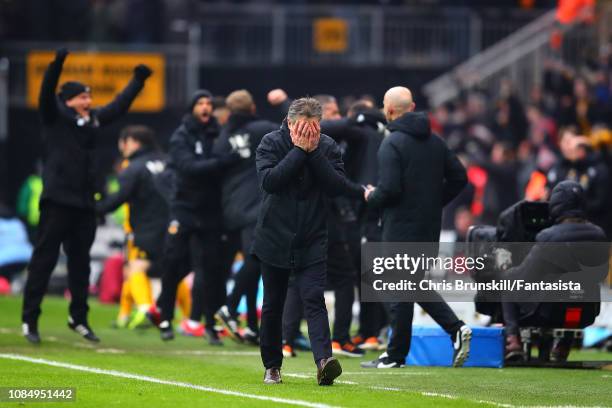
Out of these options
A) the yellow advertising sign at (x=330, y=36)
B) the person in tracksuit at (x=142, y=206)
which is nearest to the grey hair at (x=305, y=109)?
the person in tracksuit at (x=142, y=206)

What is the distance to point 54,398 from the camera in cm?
1023

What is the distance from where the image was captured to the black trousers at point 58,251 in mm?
15023

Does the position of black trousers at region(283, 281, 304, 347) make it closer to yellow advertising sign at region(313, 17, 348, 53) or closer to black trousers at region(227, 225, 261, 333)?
black trousers at region(227, 225, 261, 333)

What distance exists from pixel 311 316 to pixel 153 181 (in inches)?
267

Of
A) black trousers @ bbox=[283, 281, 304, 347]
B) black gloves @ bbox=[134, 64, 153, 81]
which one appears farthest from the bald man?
black gloves @ bbox=[134, 64, 153, 81]

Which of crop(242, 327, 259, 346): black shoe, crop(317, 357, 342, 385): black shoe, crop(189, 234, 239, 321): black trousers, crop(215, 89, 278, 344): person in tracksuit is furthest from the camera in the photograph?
crop(189, 234, 239, 321): black trousers

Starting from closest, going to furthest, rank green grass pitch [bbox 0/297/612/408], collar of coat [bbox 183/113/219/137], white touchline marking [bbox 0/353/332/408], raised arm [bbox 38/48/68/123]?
white touchline marking [bbox 0/353/332/408], green grass pitch [bbox 0/297/612/408], raised arm [bbox 38/48/68/123], collar of coat [bbox 183/113/219/137]

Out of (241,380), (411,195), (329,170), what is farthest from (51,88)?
(329,170)

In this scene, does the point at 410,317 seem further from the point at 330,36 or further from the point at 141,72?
the point at 330,36

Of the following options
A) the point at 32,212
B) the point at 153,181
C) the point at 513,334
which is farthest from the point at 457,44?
the point at 513,334

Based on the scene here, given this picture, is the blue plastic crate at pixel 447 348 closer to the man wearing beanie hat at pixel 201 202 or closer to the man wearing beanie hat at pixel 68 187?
the man wearing beanie hat at pixel 201 202

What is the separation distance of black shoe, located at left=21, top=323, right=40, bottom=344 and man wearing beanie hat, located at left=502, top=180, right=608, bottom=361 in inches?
169

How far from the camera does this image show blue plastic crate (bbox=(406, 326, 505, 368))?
13.6 metres

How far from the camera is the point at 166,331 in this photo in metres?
16.6
